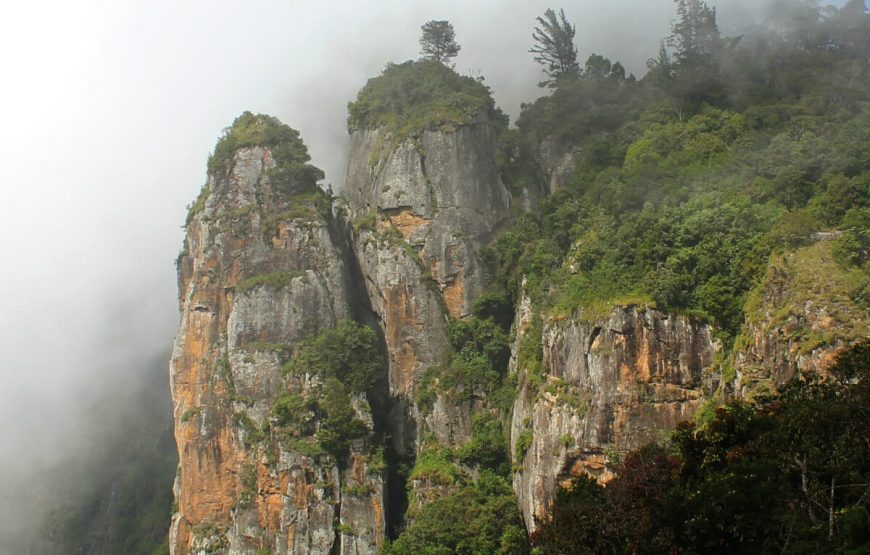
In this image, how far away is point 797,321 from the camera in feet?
114

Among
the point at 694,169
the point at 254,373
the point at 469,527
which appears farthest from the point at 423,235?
the point at 469,527

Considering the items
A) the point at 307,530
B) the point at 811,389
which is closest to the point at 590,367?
the point at 811,389

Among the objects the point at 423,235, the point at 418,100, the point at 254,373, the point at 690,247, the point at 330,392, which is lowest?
the point at 330,392

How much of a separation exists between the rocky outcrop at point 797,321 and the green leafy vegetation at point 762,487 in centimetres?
443

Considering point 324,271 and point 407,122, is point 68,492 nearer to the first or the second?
point 324,271

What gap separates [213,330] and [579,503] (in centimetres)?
3229

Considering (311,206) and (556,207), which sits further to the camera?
(311,206)

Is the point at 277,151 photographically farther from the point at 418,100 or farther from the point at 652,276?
the point at 652,276

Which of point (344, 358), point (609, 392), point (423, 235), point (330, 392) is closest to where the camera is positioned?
point (609, 392)

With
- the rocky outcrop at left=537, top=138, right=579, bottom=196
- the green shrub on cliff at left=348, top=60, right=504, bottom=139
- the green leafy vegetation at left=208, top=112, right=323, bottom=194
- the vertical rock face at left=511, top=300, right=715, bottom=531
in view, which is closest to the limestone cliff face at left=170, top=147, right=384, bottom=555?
the green leafy vegetation at left=208, top=112, right=323, bottom=194

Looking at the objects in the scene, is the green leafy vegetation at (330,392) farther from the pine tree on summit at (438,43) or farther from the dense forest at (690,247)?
the pine tree on summit at (438,43)

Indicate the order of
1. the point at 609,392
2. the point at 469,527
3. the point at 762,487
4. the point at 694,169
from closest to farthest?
1. the point at 762,487
2. the point at 609,392
3. the point at 469,527
4. the point at 694,169

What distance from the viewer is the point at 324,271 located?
190ft

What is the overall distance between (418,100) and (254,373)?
21814 millimetres
